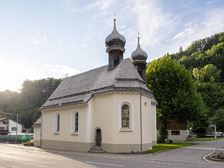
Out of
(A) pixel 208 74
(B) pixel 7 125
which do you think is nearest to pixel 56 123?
(B) pixel 7 125

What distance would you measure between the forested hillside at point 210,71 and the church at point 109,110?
49.9 metres

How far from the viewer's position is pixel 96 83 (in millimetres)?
38562

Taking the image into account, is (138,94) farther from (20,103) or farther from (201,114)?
(20,103)

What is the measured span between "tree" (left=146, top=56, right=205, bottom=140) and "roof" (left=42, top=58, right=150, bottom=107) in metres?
12.3

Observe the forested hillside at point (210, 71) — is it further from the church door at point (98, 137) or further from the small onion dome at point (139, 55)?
the church door at point (98, 137)

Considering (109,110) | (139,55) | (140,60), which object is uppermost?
(139,55)

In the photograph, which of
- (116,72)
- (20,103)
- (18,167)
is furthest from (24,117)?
(18,167)

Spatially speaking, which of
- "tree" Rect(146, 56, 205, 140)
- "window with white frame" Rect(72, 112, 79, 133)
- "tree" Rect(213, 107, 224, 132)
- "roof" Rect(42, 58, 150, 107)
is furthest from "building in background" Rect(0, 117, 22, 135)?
"window with white frame" Rect(72, 112, 79, 133)

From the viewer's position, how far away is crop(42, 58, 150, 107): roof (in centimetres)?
3516

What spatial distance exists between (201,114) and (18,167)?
121 feet

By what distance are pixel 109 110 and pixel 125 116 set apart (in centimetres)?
177

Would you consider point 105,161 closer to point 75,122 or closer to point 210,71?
point 75,122

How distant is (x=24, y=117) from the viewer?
3910 inches

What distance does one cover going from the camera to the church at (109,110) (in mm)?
33812
